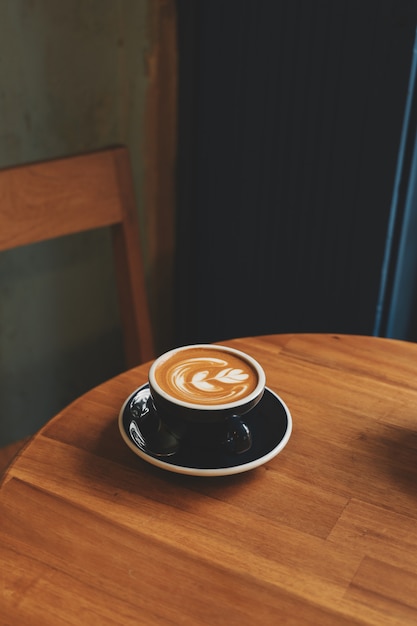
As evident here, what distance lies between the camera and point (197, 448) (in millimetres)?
771

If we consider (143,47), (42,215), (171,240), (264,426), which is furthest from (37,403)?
(264,426)

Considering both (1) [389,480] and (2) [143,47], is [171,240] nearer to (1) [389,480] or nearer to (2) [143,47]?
(2) [143,47]

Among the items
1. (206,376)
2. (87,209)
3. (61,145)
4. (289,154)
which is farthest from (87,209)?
(206,376)

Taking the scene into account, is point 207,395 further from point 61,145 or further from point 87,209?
point 61,145

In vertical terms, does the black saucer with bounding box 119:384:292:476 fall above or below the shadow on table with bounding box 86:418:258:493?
above

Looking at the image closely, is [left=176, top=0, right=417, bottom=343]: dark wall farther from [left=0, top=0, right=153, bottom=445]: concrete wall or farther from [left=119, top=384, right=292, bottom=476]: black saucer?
[left=119, top=384, right=292, bottom=476]: black saucer

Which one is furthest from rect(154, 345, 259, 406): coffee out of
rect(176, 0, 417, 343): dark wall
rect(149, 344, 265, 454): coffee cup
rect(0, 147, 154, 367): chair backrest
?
rect(176, 0, 417, 343): dark wall

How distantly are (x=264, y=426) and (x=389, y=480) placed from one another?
0.44ft

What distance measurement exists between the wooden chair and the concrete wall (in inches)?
10.6

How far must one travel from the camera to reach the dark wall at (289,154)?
1.36m

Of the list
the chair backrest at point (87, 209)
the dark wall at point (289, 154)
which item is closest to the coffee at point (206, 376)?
the chair backrest at point (87, 209)

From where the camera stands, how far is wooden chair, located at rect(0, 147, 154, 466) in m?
1.17

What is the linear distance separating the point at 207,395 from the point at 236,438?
5 cm

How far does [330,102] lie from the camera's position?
1408 mm
